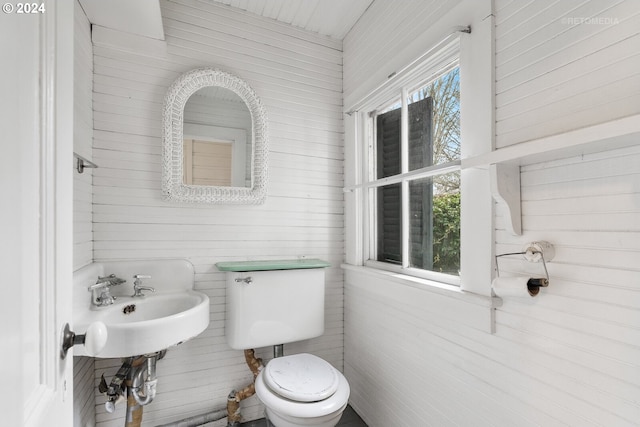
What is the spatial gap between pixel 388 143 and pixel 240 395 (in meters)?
1.54

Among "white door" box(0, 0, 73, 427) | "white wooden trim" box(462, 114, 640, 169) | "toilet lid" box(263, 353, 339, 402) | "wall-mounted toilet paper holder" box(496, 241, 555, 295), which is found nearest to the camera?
"white door" box(0, 0, 73, 427)

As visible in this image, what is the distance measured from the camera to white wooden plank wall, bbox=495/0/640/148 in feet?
2.35

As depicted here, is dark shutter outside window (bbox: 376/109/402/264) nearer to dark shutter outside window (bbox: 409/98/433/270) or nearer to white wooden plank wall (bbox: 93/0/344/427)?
dark shutter outside window (bbox: 409/98/433/270)

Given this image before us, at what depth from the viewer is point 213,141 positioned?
1657 mm

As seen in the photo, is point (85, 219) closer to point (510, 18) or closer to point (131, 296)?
point (131, 296)

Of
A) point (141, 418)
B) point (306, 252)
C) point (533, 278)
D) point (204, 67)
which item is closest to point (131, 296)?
point (141, 418)

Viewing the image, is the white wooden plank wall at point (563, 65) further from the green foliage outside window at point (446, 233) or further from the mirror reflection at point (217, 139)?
the mirror reflection at point (217, 139)

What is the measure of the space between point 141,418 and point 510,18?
2.13m

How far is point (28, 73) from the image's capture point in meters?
0.43

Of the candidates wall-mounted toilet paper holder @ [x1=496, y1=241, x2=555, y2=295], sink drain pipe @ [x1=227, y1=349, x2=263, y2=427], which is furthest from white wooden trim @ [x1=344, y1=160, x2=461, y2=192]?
sink drain pipe @ [x1=227, y1=349, x2=263, y2=427]

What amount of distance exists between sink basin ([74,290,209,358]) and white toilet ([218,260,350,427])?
0.22 m

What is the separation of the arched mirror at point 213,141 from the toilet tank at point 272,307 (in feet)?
1.37

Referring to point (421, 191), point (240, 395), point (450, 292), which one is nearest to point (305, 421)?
point (240, 395)

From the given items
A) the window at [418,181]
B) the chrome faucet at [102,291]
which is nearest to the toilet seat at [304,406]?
the window at [418,181]
